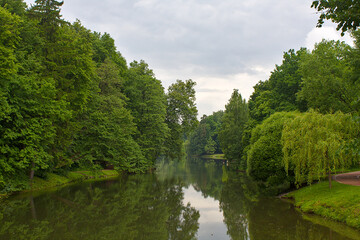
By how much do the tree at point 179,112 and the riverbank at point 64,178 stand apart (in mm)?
15562

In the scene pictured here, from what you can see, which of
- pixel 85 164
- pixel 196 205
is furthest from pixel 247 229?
pixel 85 164

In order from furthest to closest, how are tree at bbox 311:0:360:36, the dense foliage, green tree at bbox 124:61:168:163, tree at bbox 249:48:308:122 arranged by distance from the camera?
green tree at bbox 124:61:168:163 → tree at bbox 249:48:308:122 → the dense foliage → tree at bbox 311:0:360:36

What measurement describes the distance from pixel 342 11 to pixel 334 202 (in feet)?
42.1

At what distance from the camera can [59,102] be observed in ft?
80.8

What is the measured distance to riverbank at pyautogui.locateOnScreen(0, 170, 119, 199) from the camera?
25453 mm

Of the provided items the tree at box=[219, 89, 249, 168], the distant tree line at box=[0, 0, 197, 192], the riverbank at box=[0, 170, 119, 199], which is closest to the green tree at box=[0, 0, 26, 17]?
the distant tree line at box=[0, 0, 197, 192]

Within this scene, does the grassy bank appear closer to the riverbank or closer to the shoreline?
the shoreline

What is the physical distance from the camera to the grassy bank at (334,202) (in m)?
14.3

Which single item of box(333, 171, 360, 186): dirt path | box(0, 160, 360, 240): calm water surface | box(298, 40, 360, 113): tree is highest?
box(298, 40, 360, 113): tree

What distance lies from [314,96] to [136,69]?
3004 cm

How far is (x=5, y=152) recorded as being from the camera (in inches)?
795

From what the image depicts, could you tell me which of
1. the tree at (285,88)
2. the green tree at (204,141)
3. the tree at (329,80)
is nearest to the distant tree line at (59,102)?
the tree at (285,88)

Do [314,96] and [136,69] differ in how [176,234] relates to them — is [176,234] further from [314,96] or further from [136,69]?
[136,69]

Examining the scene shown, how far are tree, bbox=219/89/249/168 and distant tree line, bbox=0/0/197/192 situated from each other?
14847mm
